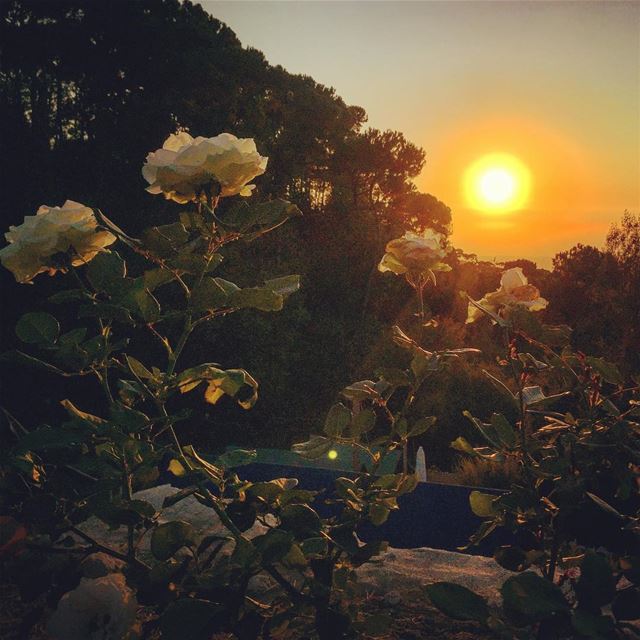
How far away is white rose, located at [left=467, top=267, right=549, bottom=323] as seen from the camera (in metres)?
1.64

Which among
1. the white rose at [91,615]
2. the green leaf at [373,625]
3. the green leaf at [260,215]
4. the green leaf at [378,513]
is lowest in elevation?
the green leaf at [373,625]

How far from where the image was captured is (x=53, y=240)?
1.39 metres

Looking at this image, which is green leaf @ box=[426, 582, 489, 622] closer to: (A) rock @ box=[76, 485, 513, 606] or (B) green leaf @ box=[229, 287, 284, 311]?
(B) green leaf @ box=[229, 287, 284, 311]

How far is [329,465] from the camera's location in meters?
8.18

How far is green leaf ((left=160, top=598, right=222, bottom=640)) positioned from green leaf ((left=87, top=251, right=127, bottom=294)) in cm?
62

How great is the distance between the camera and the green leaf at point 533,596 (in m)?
1.04

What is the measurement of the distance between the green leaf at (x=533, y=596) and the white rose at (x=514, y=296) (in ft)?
2.33

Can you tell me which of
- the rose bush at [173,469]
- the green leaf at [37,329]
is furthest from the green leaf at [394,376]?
the green leaf at [37,329]

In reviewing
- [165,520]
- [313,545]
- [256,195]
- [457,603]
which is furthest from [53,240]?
[256,195]

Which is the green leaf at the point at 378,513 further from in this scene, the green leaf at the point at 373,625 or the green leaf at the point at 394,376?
the green leaf at the point at 394,376

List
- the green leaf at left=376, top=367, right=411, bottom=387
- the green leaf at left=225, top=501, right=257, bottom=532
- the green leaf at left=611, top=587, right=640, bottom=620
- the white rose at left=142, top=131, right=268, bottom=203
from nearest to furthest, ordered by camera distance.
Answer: the green leaf at left=611, top=587, right=640, bottom=620
the white rose at left=142, top=131, right=268, bottom=203
the green leaf at left=225, top=501, right=257, bottom=532
the green leaf at left=376, top=367, right=411, bottom=387

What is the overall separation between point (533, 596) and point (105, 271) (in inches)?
39.8

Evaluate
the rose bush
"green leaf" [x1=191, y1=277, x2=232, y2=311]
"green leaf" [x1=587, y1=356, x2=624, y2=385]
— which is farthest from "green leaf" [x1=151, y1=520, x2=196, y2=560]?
"green leaf" [x1=587, y1=356, x2=624, y2=385]

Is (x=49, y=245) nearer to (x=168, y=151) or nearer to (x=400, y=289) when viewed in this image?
(x=168, y=151)
